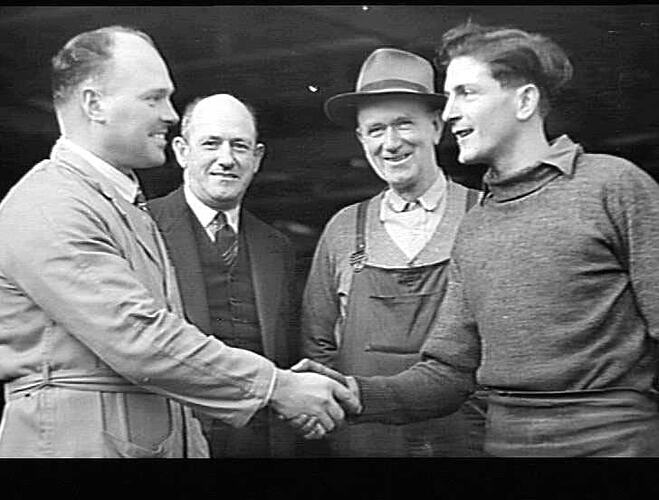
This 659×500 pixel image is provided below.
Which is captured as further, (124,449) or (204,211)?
(204,211)

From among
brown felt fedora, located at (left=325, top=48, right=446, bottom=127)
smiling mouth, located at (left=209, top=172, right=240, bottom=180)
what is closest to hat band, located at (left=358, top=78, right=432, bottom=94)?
brown felt fedora, located at (left=325, top=48, right=446, bottom=127)

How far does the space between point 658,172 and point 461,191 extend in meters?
0.68

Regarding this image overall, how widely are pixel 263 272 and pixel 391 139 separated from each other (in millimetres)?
635

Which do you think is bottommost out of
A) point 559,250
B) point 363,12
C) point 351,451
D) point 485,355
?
point 351,451

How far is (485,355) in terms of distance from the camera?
5.00 m

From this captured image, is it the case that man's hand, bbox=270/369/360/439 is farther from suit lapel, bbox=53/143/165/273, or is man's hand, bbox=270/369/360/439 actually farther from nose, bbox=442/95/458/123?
nose, bbox=442/95/458/123

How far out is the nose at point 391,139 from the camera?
16.6 ft

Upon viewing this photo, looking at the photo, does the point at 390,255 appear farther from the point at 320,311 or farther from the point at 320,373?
the point at 320,373

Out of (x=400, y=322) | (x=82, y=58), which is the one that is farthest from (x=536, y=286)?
(x=82, y=58)

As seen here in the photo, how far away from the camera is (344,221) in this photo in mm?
5086

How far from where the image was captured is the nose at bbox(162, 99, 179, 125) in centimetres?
504

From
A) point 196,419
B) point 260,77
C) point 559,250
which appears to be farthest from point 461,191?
point 196,419

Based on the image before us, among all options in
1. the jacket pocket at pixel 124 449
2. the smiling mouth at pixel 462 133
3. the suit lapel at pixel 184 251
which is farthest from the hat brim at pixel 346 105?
the jacket pocket at pixel 124 449

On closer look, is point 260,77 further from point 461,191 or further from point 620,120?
point 620,120
